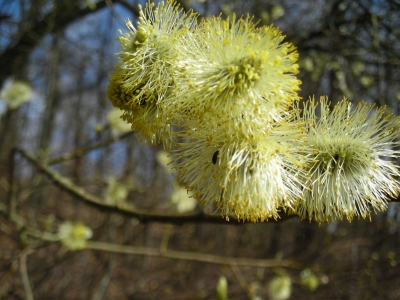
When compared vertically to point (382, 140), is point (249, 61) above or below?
above

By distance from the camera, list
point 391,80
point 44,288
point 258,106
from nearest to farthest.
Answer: point 258,106, point 391,80, point 44,288

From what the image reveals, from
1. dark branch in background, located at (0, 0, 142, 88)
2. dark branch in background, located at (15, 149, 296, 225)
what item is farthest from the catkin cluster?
dark branch in background, located at (0, 0, 142, 88)

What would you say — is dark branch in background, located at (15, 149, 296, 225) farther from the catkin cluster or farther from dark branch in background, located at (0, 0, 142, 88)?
dark branch in background, located at (0, 0, 142, 88)

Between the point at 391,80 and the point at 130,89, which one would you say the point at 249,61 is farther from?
the point at 391,80

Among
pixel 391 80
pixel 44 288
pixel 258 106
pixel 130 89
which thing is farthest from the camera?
pixel 44 288

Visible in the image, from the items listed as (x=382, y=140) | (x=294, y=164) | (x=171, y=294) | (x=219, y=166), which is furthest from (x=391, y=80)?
(x=171, y=294)

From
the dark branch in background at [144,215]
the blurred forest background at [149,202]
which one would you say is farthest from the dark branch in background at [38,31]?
the dark branch in background at [144,215]

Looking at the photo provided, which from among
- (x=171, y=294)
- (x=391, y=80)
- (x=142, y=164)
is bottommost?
(x=171, y=294)

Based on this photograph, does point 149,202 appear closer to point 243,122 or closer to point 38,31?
point 38,31
